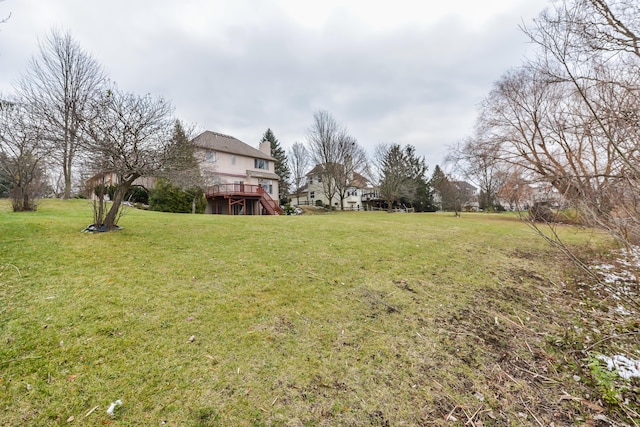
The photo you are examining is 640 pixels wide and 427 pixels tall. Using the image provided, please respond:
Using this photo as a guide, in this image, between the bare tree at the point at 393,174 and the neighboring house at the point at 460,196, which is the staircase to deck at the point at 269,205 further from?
the neighboring house at the point at 460,196

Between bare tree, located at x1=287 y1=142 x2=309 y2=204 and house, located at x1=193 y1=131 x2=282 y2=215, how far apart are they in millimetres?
12008

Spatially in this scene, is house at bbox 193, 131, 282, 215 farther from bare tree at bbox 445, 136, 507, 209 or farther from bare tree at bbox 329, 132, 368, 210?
bare tree at bbox 445, 136, 507, 209

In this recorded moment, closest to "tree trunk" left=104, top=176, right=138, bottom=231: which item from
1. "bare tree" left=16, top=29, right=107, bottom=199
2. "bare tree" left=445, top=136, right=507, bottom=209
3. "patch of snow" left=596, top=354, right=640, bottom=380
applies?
"bare tree" left=16, top=29, right=107, bottom=199

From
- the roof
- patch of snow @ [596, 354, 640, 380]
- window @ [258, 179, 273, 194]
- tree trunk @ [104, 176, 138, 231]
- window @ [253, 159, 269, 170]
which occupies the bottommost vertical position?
patch of snow @ [596, 354, 640, 380]

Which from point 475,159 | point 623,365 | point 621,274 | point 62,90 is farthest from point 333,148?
point 623,365

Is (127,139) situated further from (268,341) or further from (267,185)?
(267,185)

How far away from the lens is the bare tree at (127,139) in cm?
607

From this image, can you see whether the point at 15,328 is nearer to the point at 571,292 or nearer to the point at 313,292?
the point at 313,292

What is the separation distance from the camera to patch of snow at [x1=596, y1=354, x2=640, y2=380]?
8.78 feet

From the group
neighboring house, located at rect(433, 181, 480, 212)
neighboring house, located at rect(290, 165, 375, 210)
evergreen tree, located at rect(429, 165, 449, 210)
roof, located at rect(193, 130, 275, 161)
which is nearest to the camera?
roof, located at rect(193, 130, 275, 161)

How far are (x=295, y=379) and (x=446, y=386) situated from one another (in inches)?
58.9

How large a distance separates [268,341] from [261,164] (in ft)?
88.8

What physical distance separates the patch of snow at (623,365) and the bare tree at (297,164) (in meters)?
38.5

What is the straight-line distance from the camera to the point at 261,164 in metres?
28.3
